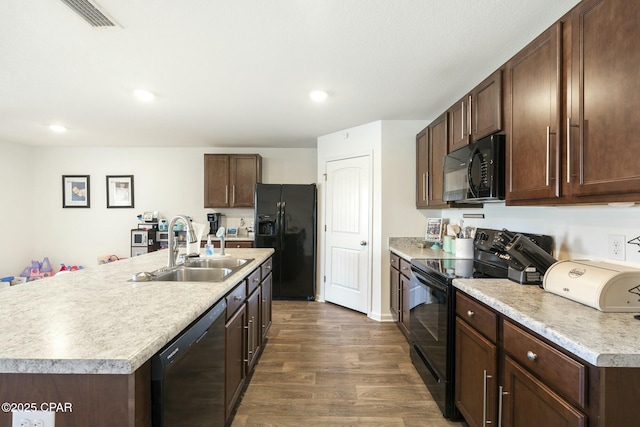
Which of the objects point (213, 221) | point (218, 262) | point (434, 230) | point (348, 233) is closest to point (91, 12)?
point (218, 262)

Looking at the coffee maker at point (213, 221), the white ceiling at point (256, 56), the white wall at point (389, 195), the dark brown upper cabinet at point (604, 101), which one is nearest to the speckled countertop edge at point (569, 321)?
the dark brown upper cabinet at point (604, 101)

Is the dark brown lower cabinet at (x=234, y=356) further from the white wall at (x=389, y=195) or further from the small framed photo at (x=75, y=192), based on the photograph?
the small framed photo at (x=75, y=192)

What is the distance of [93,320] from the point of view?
1.03m

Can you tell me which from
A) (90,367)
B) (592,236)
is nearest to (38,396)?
(90,367)

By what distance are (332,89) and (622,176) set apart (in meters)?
2.02

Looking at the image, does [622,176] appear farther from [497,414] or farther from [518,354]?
Answer: [497,414]

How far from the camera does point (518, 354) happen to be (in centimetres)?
118

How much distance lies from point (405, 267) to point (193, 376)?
202cm

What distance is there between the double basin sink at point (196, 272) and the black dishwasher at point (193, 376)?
0.35 meters

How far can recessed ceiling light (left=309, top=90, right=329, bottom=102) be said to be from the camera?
2.61 meters

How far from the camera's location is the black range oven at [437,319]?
175 centimetres

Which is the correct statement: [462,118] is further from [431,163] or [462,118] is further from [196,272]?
[196,272]

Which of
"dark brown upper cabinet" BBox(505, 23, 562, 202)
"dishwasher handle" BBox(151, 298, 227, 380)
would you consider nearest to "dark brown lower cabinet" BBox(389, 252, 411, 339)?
"dark brown upper cabinet" BBox(505, 23, 562, 202)

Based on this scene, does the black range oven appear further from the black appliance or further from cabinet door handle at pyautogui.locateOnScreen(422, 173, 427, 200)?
cabinet door handle at pyautogui.locateOnScreen(422, 173, 427, 200)
